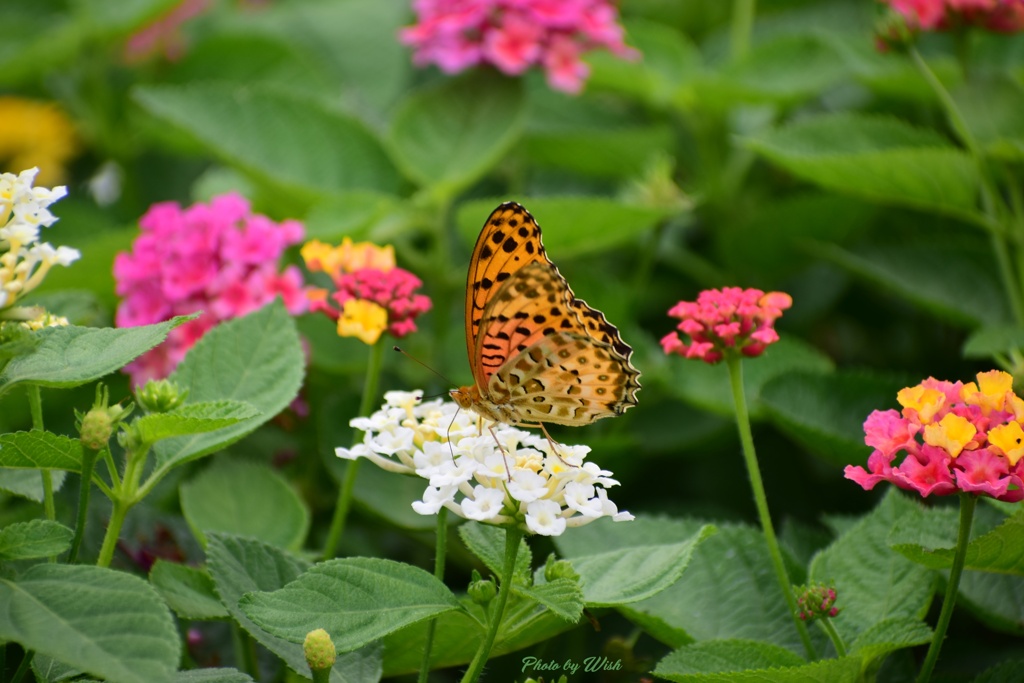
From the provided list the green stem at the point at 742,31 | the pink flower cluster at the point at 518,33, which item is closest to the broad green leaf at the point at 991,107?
the green stem at the point at 742,31

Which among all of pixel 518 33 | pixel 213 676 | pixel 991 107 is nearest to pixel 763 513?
pixel 213 676

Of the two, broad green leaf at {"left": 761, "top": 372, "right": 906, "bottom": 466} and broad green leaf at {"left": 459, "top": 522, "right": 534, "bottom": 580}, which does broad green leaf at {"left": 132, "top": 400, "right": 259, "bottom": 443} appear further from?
broad green leaf at {"left": 761, "top": 372, "right": 906, "bottom": 466}

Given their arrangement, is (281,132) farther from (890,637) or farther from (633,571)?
(890,637)

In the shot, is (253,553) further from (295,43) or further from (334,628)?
(295,43)

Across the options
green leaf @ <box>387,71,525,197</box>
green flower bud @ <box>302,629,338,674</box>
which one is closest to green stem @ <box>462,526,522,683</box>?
green flower bud @ <box>302,629,338,674</box>

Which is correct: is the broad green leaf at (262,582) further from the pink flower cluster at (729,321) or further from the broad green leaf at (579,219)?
the broad green leaf at (579,219)
